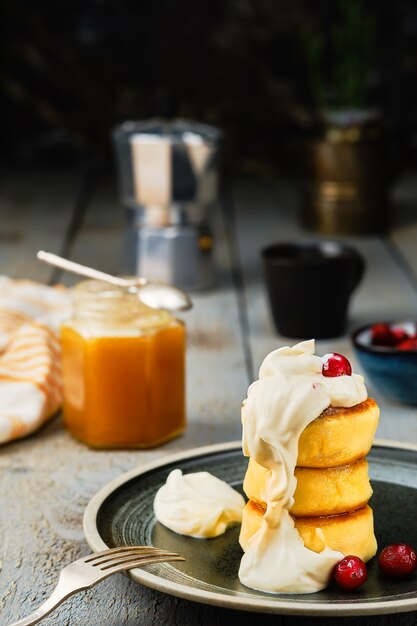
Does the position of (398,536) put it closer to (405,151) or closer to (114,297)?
(114,297)

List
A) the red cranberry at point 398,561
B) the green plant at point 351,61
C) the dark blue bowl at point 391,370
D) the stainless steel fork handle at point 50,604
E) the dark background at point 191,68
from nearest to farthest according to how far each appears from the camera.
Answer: the stainless steel fork handle at point 50,604, the red cranberry at point 398,561, the dark blue bowl at point 391,370, the green plant at point 351,61, the dark background at point 191,68

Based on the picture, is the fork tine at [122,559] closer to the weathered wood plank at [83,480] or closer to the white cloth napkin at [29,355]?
the weathered wood plank at [83,480]

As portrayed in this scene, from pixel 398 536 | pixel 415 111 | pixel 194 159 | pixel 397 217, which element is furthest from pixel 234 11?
pixel 398 536

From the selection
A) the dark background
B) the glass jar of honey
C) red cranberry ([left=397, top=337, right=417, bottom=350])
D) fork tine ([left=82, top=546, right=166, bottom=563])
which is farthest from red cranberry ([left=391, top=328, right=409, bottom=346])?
the dark background

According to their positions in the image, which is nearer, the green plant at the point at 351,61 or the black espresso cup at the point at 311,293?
the black espresso cup at the point at 311,293

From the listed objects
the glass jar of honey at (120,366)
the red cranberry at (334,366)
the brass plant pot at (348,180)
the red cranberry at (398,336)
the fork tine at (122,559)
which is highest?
the red cranberry at (334,366)

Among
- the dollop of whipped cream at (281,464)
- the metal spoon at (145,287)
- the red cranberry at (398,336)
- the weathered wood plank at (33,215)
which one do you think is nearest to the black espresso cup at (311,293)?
the red cranberry at (398,336)

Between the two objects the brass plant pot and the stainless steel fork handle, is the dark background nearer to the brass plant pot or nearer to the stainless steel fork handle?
the brass plant pot
